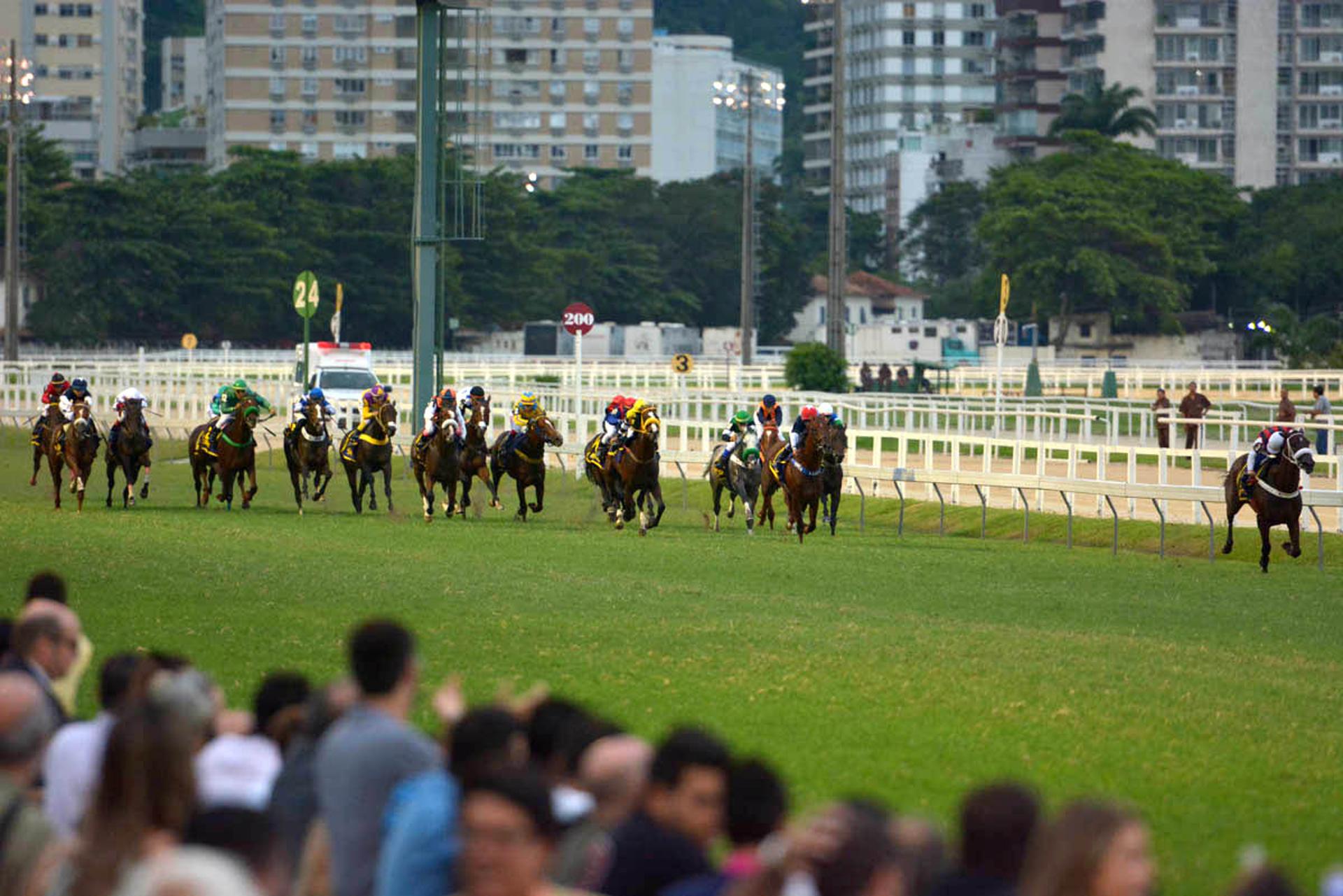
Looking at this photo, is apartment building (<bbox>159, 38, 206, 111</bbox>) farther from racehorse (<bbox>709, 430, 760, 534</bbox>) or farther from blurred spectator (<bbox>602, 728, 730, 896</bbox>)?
blurred spectator (<bbox>602, 728, 730, 896</bbox>)

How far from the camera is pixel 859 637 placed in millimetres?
17000

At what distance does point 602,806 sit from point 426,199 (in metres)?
36.1

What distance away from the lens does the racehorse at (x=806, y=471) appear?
89.1ft

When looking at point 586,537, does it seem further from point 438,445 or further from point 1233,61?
point 1233,61

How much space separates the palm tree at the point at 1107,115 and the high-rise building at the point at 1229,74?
429 inches

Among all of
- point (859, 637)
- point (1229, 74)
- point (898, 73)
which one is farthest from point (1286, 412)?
point (898, 73)

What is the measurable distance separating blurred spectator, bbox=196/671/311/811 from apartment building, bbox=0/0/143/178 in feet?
503

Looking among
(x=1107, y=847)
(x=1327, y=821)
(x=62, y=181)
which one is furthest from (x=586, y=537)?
(x=62, y=181)

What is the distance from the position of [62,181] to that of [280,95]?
4238 centimetres

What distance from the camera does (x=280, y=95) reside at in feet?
477

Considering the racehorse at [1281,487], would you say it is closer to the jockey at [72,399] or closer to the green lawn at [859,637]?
the green lawn at [859,637]

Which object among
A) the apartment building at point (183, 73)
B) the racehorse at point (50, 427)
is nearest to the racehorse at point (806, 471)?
the racehorse at point (50, 427)

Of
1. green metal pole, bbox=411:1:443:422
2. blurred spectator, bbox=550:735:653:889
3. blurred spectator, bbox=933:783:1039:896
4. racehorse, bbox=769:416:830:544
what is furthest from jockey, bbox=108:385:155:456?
blurred spectator, bbox=933:783:1039:896

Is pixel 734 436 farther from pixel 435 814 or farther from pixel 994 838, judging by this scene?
pixel 994 838
